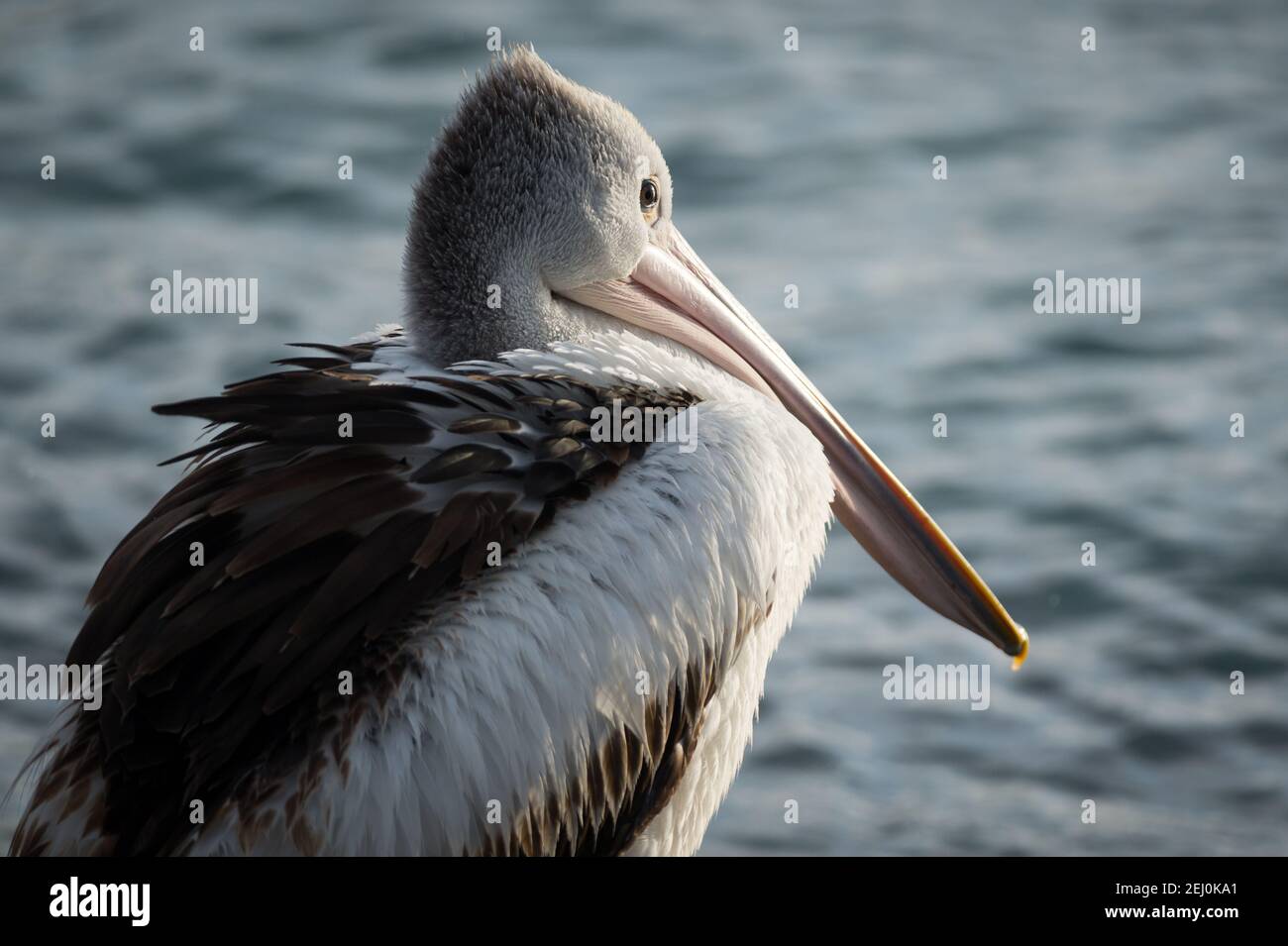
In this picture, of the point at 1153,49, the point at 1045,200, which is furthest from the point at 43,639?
the point at 1153,49

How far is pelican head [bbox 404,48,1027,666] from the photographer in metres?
3.16

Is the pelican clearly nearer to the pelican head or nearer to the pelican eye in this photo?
the pelican head

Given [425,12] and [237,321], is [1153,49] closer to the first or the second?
[425,12]

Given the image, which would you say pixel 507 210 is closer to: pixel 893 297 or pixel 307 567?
pixel 307 567

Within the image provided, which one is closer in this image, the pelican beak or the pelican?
the pelican

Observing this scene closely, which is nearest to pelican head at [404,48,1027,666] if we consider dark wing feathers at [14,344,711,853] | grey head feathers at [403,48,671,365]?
grey head feathers at [403,48,671,365]

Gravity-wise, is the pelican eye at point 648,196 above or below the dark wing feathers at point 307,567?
above

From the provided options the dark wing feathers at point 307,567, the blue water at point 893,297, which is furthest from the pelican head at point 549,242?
the blue water at point 893,297

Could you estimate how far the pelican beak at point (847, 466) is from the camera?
3.50m

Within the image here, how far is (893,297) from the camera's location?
23.9 ft

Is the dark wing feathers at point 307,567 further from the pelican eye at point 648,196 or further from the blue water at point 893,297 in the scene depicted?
the blue water at point 893,297

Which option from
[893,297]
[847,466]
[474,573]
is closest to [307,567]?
[474,573]

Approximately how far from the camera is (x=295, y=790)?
8.38ft

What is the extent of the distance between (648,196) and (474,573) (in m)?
1.13
